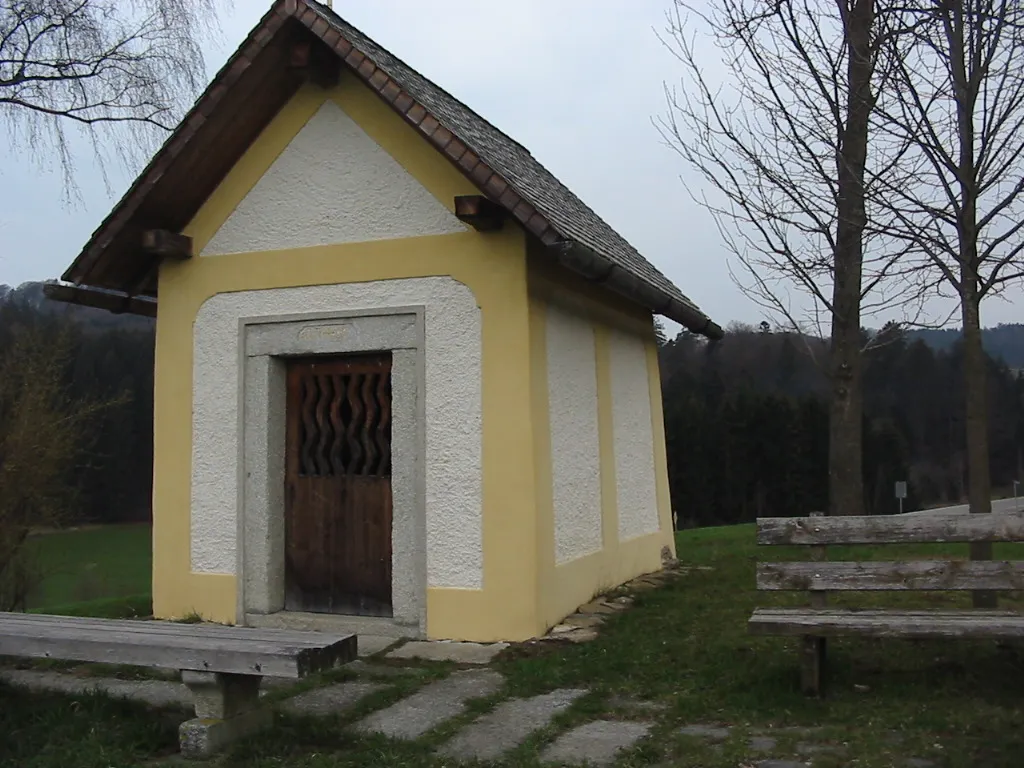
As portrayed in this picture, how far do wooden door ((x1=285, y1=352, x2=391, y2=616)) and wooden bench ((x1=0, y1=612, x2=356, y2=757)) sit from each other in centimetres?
274

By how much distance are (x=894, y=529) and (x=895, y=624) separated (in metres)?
0.74

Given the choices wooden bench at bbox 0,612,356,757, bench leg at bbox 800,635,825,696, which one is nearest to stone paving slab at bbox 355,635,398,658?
wooden bench at bbox 0,612,356,757

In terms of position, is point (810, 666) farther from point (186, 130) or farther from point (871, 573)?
point (186, 130)

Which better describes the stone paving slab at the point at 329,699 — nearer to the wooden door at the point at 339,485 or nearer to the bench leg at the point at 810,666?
the wooden door at the point at 339,485

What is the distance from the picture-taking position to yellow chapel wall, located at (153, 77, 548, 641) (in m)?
7.36

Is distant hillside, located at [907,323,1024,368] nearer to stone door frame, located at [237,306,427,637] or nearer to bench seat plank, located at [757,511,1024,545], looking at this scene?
bench seat plank, located at [757,511,1024,545]

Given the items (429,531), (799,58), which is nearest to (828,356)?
(799,58)

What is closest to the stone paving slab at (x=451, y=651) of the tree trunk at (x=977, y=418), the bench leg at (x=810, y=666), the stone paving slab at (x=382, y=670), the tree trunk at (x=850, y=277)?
the stone paving slab at (x=382, y=670)

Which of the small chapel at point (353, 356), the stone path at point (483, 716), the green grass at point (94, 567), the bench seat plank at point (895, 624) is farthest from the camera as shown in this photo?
the green grass at point (94, 567)

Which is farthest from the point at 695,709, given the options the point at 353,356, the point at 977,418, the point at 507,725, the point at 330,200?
the point at 330,200

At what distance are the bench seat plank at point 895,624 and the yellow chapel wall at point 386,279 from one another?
2.30 meters

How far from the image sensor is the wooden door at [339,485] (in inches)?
316

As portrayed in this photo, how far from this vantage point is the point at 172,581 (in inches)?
333

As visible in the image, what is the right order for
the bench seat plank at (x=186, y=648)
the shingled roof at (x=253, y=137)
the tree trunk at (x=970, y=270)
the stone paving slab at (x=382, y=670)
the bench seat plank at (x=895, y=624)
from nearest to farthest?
the bench seat plank at (x=186, y=648) < the bench seat plank at (x=895, y=624) < the stone paving slab at (x=382, y=670) < the tree trunk at (x=970, y=270) < the shingled roof at (x=253, y=137)
